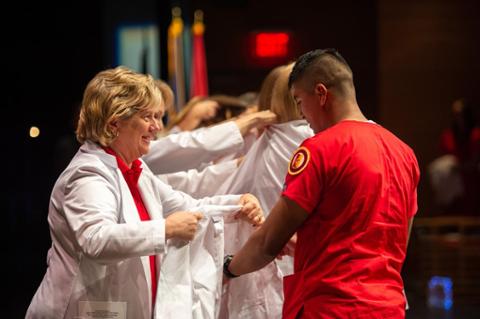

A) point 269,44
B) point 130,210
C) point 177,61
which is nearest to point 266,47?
point 269,44

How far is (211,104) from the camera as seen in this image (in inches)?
183

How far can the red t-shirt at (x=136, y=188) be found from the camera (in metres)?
2.59

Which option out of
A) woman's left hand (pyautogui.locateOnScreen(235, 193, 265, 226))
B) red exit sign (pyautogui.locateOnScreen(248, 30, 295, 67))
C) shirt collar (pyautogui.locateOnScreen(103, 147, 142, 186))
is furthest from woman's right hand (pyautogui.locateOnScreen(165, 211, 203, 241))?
red exit sign (pyautogui.locateOnScreen(248, 30, 295, 67))

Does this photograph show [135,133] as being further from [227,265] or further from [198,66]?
[198,66]

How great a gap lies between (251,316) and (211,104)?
5.68 ft

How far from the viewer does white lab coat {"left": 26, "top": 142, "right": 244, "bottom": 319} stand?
2350 millimetres

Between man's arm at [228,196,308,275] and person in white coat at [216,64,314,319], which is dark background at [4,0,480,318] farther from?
man's arm at [228,196,308,275]

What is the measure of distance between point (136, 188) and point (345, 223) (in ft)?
2.24

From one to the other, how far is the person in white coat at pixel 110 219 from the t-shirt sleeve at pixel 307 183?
1.14 ft

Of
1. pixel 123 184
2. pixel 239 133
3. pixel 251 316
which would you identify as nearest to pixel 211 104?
pixel 239 133

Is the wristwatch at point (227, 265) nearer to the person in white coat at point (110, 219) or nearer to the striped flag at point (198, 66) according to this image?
the person in white coat at point (110, 219)

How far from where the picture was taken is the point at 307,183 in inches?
90.0

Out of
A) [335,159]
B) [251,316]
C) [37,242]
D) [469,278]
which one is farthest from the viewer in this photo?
[469,278]

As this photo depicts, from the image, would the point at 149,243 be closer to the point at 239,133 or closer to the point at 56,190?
the point at 56,190
